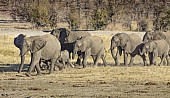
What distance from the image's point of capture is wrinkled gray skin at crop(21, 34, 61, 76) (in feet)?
80.8

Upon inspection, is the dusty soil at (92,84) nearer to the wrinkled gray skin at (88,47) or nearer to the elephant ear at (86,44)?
the wrinkled gray skin at (88,47)

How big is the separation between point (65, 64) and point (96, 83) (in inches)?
314

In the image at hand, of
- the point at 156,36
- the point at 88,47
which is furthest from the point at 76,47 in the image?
the point at 156,36

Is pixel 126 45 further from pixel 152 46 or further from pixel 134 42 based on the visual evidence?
pixel 152 46

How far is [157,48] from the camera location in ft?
104

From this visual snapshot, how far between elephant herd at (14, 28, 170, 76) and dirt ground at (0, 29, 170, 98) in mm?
805

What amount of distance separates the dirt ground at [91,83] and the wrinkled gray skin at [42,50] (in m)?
0.60

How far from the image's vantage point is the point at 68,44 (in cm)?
3155

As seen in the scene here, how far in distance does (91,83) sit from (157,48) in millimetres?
11242

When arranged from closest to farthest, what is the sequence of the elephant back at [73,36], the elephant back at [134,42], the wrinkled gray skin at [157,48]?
the wrinkled gray skin at [157,48]
the elephant back at [73,36]
the elephant back at [134,42]

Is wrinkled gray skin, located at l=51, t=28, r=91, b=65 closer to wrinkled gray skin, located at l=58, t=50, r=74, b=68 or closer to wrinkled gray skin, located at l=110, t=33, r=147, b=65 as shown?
wrinkled gray skin, located at l=110, t=33, r=147, b=65

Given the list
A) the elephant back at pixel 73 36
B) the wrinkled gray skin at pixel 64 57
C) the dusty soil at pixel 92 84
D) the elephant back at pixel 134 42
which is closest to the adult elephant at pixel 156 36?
the elephant back at pixel 134 42

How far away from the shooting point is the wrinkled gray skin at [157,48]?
31.3 metres

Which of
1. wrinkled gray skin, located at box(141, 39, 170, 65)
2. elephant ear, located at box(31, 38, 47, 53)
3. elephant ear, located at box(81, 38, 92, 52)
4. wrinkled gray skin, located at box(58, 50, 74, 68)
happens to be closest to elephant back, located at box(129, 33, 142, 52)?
wrinkled gray skin, located at box(141, 39, 170, 65)
